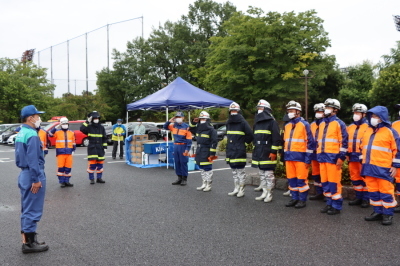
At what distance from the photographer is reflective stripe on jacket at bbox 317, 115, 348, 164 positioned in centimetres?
657

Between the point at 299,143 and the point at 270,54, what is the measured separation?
23.3 metres

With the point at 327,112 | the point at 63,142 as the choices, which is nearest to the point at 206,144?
the point at 327,112

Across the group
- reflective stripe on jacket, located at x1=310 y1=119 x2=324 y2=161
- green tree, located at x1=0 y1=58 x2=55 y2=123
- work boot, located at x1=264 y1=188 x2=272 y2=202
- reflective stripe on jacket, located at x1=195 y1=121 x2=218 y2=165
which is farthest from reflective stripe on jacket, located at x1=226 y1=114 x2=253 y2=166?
green tree, located at x1=0 y1=58 x2=55 y2=123

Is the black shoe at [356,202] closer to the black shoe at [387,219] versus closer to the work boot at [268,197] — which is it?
the black shoe at [387,219]

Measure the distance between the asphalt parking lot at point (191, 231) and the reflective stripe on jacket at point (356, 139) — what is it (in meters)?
0.99

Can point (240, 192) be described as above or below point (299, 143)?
below

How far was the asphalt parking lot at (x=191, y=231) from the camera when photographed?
4.54 meters

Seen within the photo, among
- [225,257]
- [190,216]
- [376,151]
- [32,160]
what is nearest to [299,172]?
[376,151]

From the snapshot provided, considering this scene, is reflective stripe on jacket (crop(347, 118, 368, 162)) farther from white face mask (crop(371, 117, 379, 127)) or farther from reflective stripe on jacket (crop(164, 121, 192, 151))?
reflective stripe on jacket (crop(164, 121, 192, 151))

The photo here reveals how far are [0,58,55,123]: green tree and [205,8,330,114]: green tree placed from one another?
2321 centimetres

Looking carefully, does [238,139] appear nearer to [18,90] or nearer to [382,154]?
[382,154]

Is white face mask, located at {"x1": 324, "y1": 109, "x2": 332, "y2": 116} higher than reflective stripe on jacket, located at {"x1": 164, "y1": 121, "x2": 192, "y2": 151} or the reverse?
higher

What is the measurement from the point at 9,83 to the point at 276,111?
94.3 feet

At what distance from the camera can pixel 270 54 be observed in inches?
1148
